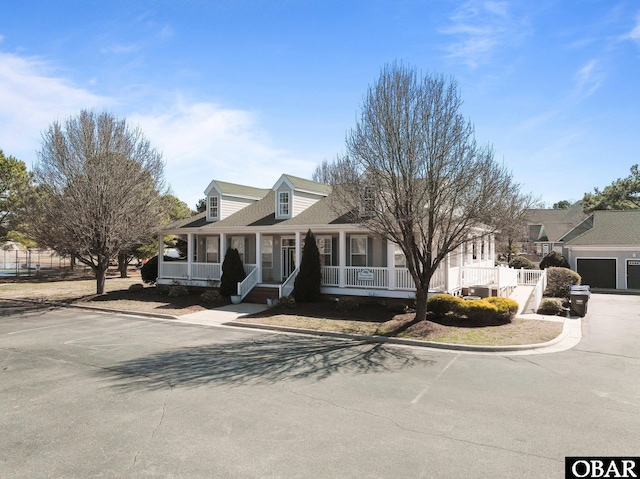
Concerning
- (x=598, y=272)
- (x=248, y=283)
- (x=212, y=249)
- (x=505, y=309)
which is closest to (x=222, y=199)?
(x=212, y=249)

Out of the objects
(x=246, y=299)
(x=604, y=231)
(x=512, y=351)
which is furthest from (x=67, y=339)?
(x=604, y=231)

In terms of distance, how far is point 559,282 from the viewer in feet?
82.2

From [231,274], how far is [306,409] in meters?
15.4

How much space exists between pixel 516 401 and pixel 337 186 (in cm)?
943

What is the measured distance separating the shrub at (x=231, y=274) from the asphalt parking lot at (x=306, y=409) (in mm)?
9159

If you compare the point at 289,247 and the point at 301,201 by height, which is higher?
the point at 301,201

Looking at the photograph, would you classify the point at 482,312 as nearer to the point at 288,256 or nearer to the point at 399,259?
the point at 399,259

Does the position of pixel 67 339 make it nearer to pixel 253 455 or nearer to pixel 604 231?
pixel 253 455

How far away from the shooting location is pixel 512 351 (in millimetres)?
11820

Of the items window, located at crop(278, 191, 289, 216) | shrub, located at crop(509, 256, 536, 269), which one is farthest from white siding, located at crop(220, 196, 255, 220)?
shrub, located at crop(509, 256, 536, 269)

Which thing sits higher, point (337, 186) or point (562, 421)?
point (337, 186)

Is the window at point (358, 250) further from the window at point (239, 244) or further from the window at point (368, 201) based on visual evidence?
the window at point (368, 201)

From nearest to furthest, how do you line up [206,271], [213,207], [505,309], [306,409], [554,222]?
[306,409]
[505,309]
[206,271]
[213,207]
[554,222]

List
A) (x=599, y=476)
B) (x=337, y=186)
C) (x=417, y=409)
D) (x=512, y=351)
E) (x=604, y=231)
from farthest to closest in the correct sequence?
(x=604, y=231) < (x=337, y=186) < (x=512, y=351) < (x=417, y=409) < (x=599, y=476)
